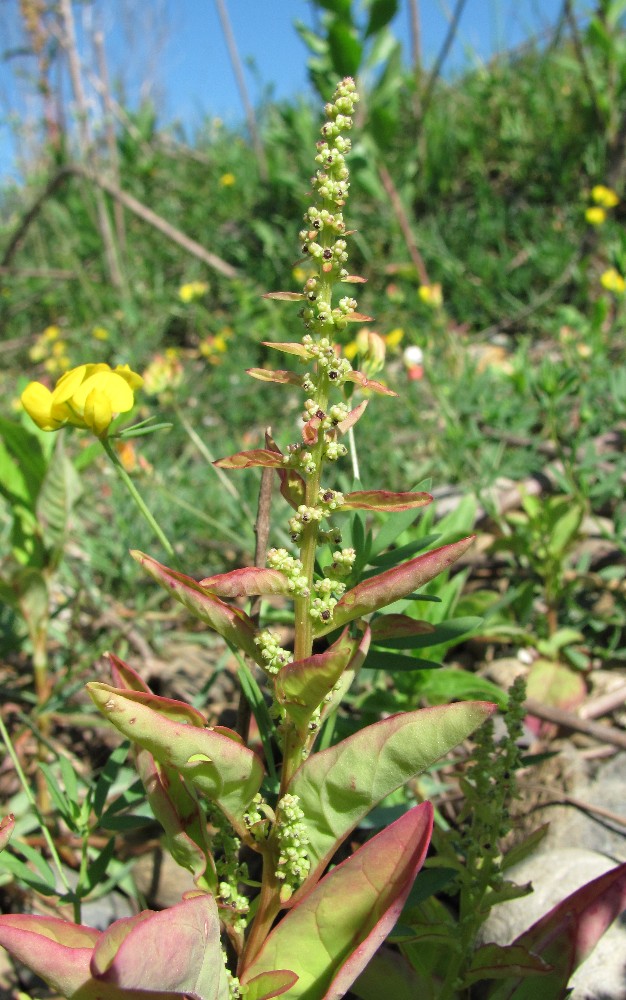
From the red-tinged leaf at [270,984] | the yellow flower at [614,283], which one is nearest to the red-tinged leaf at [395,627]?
the red-tinged leaf at [270,984]

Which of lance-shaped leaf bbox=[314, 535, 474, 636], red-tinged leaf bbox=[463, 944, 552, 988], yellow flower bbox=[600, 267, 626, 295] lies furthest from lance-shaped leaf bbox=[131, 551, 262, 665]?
yellow flower bbox=[600, 267, 626, 295]

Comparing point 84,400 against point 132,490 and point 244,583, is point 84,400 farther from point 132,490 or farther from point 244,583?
point 244,583

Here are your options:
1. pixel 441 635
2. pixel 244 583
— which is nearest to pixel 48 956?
pixel 244 583

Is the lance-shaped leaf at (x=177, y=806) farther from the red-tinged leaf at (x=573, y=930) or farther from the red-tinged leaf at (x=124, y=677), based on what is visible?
the red-tinged leaf at (x=573, y=930)

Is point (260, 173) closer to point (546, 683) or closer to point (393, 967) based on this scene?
point (546, 683)

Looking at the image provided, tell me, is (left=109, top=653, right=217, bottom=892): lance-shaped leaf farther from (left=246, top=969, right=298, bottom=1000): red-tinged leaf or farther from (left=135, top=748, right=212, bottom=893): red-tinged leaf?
(left=246, top=969, right=298, bottom=1000): red-tinged leaf
